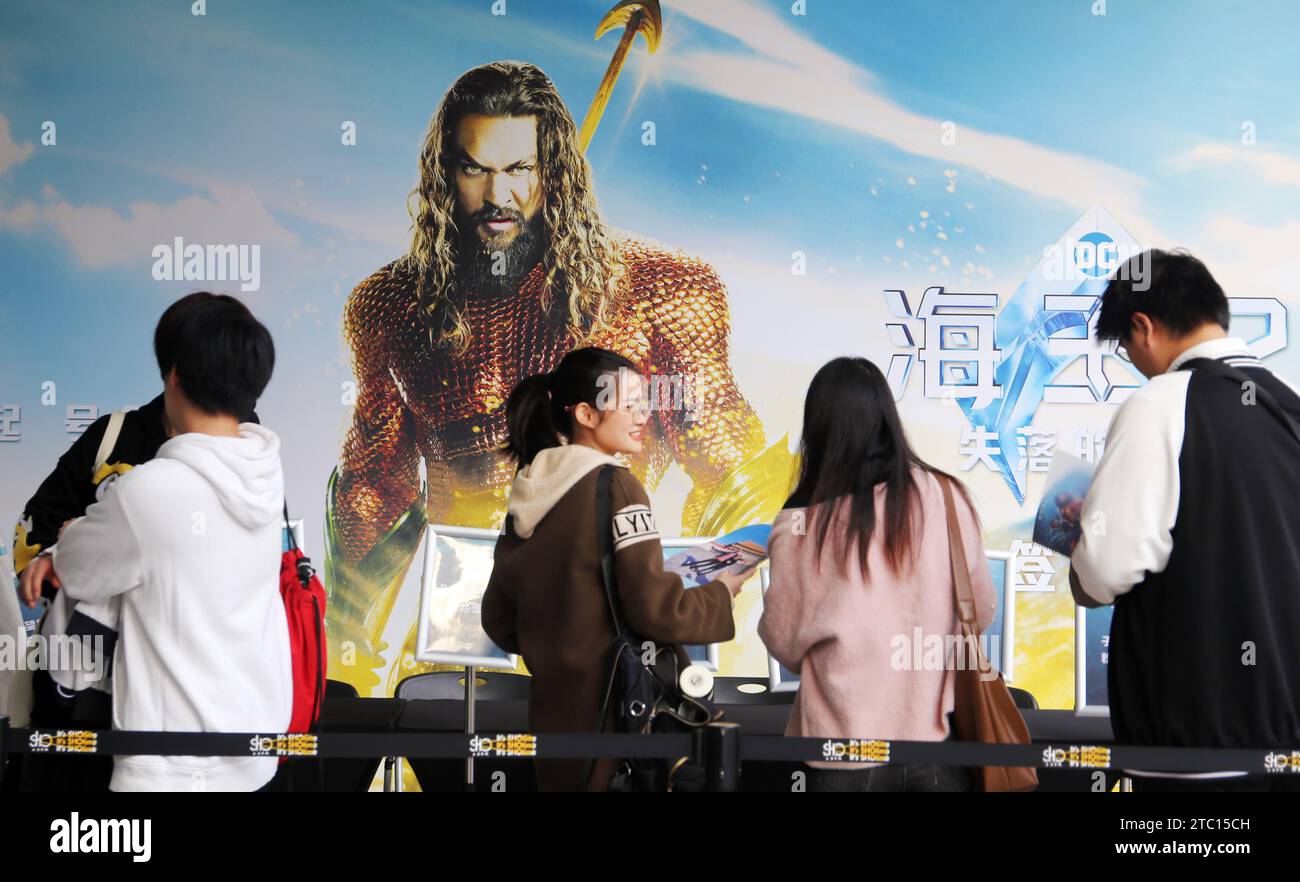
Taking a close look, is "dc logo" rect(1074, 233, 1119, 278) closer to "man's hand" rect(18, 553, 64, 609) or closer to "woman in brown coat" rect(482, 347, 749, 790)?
"woman in brown coat" rect(482, 347, 749, 790)

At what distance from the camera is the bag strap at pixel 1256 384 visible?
7.04ft

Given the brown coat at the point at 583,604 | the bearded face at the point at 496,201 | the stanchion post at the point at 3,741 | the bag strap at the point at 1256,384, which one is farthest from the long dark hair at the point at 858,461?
the bearded face at the point at 496,201

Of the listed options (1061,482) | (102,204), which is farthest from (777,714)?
(102,204)

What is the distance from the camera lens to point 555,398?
7.97ft

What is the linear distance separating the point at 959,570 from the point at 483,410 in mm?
3218

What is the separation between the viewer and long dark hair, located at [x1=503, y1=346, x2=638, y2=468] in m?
2.37

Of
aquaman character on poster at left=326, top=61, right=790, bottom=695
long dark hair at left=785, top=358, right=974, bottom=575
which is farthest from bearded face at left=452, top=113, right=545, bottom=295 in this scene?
long dark hair at left=785, top=358, right=974, bottom=575

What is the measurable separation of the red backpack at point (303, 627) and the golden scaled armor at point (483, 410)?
9.54 feet

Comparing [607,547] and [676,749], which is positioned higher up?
[607,547]

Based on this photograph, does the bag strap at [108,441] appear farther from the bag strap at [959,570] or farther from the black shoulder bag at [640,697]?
the bag strap at [959,570]

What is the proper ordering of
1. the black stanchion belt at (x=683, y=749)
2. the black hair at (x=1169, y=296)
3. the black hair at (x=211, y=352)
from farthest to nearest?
the black hair at (x=1169, y=296), the black stanchion belt at (x=683, y=749), the black hair at (x=211, y=352)

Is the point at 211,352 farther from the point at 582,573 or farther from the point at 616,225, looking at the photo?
the point at 616,225

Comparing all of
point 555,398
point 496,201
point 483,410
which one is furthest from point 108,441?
point 496,201

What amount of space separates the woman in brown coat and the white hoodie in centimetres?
56
